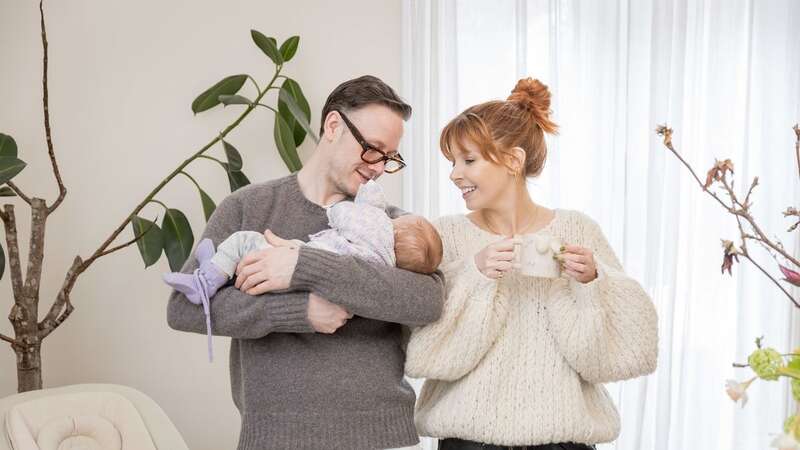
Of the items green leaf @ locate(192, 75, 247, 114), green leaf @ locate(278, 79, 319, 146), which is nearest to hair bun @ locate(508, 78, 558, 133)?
green leaf @ locate(278, 79, 319, 146)

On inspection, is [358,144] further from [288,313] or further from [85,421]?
[85,421]

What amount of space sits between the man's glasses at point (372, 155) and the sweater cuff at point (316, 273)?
0.96ft

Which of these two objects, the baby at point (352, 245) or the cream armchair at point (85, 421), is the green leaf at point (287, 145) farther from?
the baby at point (352, 245)

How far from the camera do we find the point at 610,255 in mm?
1779

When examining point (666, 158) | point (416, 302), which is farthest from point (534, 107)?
point (666, 158)

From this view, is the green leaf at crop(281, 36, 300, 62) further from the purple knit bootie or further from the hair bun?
the purple knit bootie

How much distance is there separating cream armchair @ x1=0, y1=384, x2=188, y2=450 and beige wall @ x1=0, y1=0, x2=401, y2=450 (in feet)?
2.39

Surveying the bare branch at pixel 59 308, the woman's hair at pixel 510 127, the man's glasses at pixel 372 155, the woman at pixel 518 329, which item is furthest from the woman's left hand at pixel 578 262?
the bare branch at pixel 59 308

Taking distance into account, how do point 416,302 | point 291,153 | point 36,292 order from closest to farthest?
point 416,302 → point 36,292 → point 291,153

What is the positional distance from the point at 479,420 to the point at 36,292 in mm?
1595

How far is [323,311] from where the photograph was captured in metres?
1.51

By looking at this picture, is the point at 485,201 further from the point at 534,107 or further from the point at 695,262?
the point at 695,262

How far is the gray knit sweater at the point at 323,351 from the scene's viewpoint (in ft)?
4.93

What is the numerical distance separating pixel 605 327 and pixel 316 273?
2.05ft
